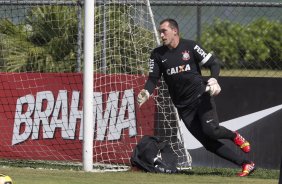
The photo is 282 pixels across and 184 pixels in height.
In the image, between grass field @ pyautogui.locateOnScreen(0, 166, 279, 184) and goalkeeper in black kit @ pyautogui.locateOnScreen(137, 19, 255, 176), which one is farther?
goalkeeper in black kit @ pyautogui.locateOnScreen(137, 19, 255, 176)

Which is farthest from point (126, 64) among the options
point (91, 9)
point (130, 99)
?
point (91, 9)

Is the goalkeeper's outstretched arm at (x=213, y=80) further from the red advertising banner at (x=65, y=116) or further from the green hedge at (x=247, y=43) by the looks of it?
the green hedge at (x=247, y=43)

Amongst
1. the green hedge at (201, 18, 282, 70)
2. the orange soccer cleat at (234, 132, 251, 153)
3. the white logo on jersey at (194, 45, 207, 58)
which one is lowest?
the orange soccer cleat at (234, 132, 251, 153)

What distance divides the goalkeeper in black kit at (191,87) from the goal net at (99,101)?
101 cm

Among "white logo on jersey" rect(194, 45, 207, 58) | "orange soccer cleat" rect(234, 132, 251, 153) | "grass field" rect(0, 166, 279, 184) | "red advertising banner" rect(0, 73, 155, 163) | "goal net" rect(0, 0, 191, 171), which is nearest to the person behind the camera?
"grass field" rect(0, 166, 279, 184)

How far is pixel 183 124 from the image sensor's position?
1309cm

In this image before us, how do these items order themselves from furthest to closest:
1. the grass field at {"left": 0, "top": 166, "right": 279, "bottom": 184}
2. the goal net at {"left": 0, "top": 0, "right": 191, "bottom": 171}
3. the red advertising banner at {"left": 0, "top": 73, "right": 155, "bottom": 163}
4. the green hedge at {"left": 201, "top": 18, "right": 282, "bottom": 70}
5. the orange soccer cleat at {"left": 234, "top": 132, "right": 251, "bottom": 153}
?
the green hedge at {"left": 201, "top": 18, "right": 282, "bottom": 70}, the red advertising banner at {"left": 0, "top": 73, "right": 155, "bottom": 163}, the goal net at {"left": 0, "top": 0, "right": 191, "bottom": 171}, the orange soccer cleat at {"left": 234, "top": 132, "right": 251, "bottom": 153}, the grass field at {"left": 0, "top": 166, "right": 279, "bottom": 184}

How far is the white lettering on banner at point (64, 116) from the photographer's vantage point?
13.2m

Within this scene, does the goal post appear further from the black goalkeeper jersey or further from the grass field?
the black goalkeeper jersey

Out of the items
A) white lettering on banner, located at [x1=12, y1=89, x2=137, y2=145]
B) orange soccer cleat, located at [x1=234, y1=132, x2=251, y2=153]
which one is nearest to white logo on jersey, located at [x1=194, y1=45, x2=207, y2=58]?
orange soccer cleat, located at [x1=234, y1=132, x2=251, y2=153]

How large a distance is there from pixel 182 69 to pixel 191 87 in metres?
0.25

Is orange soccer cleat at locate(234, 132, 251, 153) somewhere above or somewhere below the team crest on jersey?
below

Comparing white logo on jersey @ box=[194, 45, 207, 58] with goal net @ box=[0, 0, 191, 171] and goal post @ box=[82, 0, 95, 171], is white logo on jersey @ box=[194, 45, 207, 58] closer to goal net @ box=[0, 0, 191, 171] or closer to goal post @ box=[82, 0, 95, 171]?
goal net @ box=[0, 0, 191, 171]

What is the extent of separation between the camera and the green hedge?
14.6 m
